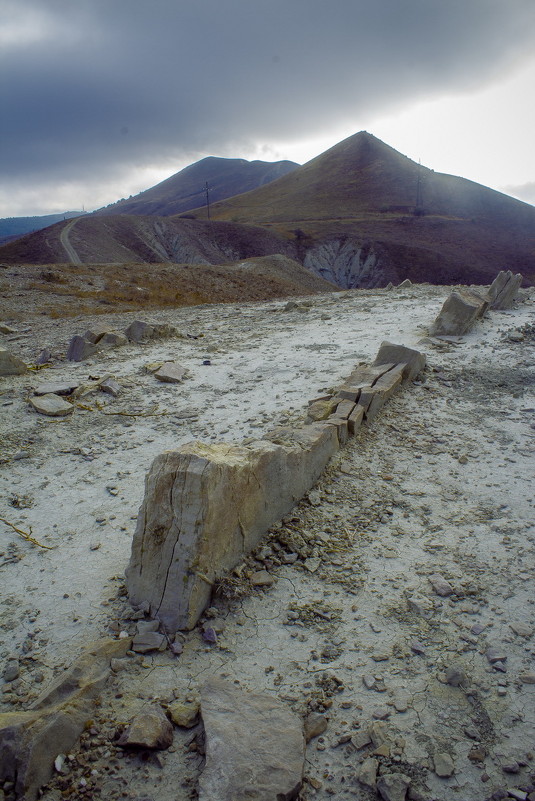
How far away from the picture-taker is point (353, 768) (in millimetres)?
2486

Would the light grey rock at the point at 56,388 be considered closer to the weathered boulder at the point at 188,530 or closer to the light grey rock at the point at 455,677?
the weathered boulder at the point at 188,530

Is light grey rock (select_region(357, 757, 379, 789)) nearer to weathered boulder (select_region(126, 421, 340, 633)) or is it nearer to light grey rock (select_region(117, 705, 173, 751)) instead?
light grey rock (select_region(117, 705, 173, 751))

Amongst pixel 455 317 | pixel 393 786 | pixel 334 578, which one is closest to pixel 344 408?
pixel 334 578

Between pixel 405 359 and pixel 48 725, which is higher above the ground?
pixel 405 359

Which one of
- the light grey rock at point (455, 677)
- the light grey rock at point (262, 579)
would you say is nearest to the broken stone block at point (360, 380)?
the light grey rock at point (262, 579)

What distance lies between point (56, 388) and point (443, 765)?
7.07 m

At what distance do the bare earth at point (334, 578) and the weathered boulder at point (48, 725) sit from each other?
11 cm

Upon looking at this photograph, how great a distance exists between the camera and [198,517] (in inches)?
138

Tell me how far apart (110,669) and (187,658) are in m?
0.48

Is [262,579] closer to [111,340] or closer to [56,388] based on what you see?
[56,388]

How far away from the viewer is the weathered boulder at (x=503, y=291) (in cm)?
1176

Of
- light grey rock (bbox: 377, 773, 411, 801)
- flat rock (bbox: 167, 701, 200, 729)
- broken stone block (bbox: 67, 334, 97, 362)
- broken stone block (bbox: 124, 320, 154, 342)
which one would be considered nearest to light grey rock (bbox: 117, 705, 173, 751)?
flat rock (bbox: 167, 701, 200, 729)

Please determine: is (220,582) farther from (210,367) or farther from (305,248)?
(305,248)

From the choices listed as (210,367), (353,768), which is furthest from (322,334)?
(353,768)
